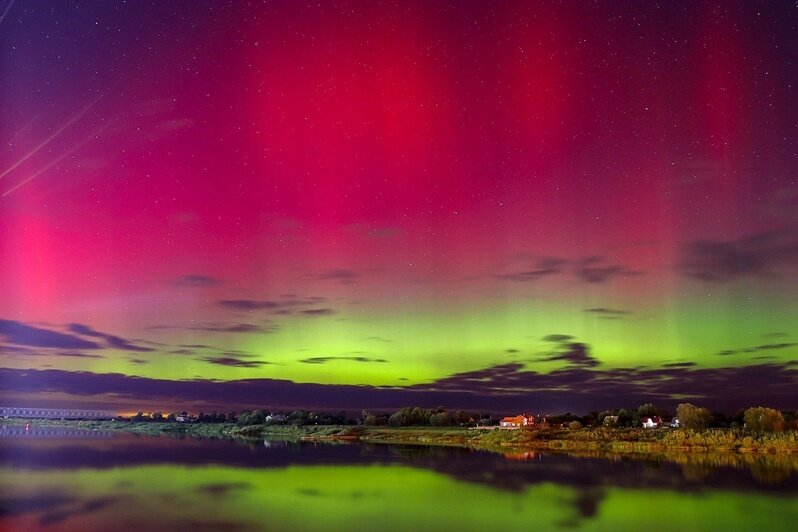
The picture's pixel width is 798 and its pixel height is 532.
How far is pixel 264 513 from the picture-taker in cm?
2442

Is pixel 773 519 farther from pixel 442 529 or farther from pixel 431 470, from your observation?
pixel 431 470

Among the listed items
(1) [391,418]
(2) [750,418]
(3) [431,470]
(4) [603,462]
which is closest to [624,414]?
(2) [750,418]

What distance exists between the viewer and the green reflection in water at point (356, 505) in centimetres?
2242

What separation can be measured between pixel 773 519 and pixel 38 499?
29517mm

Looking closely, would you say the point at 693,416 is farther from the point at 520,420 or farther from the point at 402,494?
the point at 402,494

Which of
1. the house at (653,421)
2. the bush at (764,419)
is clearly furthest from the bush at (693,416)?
the house at (653,421)

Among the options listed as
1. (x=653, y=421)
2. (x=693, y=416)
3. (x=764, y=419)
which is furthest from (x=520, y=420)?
(x=764, y=419)

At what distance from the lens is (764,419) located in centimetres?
6894

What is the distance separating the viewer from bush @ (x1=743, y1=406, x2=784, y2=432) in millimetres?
67594

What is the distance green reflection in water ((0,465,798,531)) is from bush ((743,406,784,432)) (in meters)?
44.8

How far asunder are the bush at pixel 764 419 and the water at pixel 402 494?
22.4 m

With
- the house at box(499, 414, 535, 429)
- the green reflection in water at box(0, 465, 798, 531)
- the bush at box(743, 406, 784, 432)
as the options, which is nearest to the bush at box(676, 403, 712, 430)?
the bush at box(743, 406, 784, 432)

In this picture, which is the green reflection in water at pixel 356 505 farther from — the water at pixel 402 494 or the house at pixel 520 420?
the house at pixel 520 420

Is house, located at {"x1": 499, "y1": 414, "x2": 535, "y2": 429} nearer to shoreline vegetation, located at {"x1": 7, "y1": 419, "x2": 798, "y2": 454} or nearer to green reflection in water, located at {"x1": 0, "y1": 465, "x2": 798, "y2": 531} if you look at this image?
shoreline vegetation, located at {"x1": 7, "y1": 419, "x2": 798, "y2": 454}
